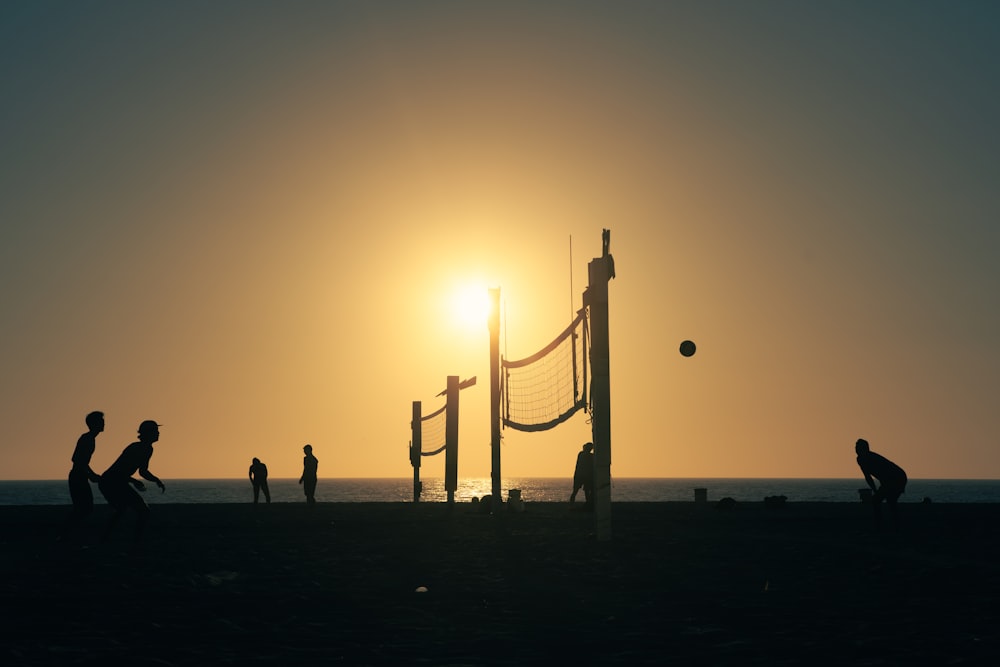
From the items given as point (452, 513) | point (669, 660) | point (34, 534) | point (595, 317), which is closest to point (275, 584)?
point (669, 660)

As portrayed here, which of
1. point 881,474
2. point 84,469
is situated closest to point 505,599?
point 84,469

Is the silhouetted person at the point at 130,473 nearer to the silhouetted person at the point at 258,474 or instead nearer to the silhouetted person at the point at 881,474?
the silhouetted person at the point at 881,474

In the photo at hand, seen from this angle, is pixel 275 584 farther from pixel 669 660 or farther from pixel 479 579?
pixel 669 660

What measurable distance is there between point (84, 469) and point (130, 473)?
2.16 ft

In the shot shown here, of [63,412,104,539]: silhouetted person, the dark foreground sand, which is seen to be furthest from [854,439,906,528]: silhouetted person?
[63,412,104,539]: silhouetted person

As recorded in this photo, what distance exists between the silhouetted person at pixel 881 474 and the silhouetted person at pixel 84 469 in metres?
11.6

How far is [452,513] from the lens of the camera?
83.8ft

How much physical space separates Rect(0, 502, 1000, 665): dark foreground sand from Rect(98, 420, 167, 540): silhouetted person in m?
0.60

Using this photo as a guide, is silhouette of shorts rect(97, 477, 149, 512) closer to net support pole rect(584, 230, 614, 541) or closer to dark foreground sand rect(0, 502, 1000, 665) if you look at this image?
dark foreground sand rect(0, 502, 1000, 665)

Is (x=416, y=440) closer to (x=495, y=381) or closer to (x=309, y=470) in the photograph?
(x=309, y=470)

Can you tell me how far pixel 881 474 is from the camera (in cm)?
1762

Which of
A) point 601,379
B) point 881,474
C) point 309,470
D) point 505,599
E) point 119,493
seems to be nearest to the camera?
point 505,599

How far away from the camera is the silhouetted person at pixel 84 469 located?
1389 centimetres

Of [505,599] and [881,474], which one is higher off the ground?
[881,474]
